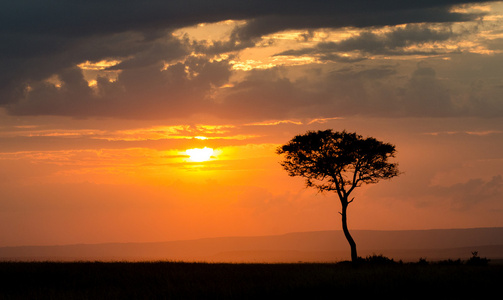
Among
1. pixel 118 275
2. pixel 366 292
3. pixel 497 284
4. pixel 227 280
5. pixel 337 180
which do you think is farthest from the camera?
pixel 337 180

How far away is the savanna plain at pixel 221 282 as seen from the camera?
38188 millimetres

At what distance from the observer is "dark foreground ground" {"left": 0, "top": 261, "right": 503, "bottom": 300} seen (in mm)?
38156

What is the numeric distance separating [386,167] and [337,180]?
5.56m

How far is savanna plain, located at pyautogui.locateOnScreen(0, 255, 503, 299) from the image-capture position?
1503 inches

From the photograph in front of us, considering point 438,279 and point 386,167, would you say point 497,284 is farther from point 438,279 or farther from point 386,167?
point 386,167

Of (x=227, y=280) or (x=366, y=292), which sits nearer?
(x=366, y=292)

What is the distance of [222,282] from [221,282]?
391 millimetres

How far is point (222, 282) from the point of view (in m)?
43.1

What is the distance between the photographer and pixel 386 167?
67875mm

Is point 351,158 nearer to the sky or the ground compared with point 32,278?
nearer to the sky

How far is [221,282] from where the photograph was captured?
143ft

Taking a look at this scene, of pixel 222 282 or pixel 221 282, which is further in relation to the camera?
pixel 221 282

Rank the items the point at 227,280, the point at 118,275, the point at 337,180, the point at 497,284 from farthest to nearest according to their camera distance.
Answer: the point at 337,180
the point at 118,275
the point at 227,280
the point at 497,284

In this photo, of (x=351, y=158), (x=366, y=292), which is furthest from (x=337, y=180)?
(x=366, y=292)
